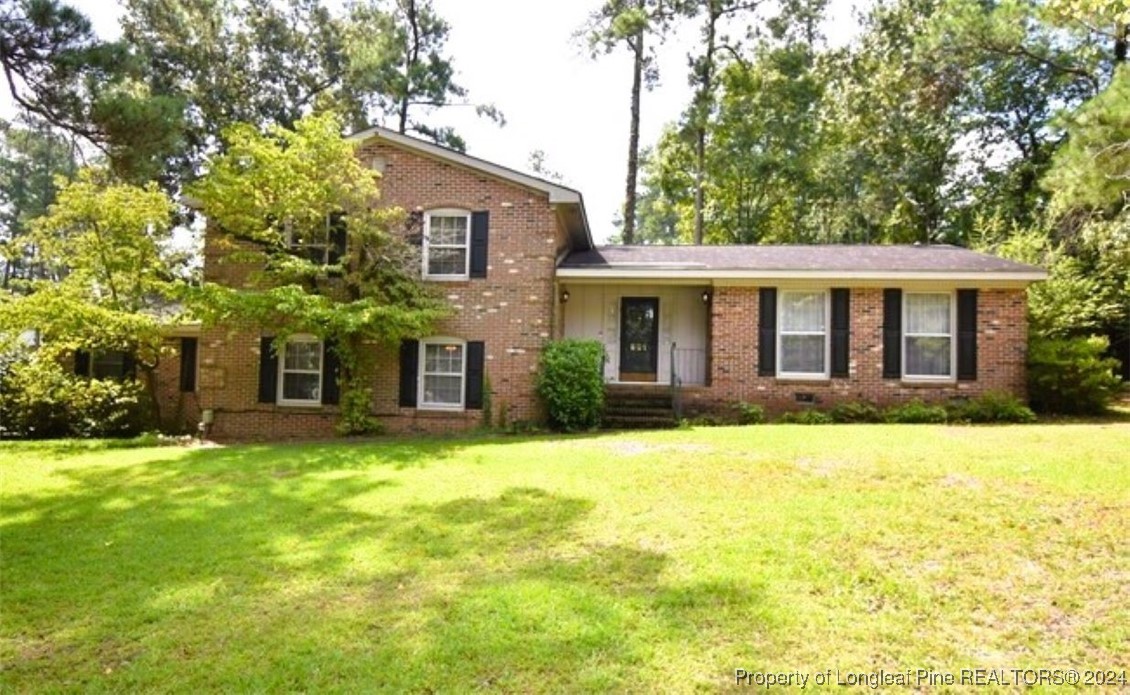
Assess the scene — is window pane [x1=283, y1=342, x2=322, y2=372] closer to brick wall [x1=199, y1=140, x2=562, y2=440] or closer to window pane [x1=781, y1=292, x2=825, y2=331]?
brick wall [x1=199, y1=140, x2=562, y2=440]

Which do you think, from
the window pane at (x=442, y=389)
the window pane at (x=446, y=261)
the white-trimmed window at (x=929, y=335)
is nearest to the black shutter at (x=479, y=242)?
the window pane at (x=446, y=261)

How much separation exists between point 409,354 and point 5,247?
7.81 meters

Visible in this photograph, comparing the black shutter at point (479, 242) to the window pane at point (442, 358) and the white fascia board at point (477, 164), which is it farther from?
the window pane at point (442, 358)

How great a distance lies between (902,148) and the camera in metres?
25.5

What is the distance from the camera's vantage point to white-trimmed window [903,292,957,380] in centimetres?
1291

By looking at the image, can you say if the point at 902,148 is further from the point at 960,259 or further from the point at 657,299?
the point at 657,299

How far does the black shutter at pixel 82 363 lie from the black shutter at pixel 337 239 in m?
7.41

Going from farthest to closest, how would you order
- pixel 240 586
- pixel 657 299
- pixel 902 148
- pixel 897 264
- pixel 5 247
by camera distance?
pixel 902 148 < pixel 657 299 < pixel 897 264 < pixel 5 247 < pixel 240 586

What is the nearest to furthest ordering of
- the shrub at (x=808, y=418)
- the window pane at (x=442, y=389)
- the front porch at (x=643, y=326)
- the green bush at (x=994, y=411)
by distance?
the green bush at (x=994, y=411) < the shrub at (x=808, y=418) < the window pane at (x=442, y=389) < the front porch at (x=643, y=326)

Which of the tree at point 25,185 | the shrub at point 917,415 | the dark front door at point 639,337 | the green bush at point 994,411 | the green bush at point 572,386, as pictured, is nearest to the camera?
the green bush at point 994,411

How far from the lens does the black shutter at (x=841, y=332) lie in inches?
516

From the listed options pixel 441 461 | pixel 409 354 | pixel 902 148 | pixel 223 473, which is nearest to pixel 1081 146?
pixel 441 461

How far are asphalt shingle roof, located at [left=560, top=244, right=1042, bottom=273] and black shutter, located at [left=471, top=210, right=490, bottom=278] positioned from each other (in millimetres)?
1811

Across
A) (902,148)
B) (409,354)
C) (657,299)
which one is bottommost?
(409,354)
